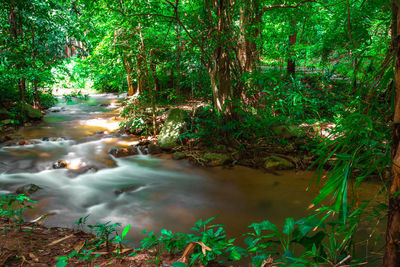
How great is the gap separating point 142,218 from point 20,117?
→ 7247 millimetres

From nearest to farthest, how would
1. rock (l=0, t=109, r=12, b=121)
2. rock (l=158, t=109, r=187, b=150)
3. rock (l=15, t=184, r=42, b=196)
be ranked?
rock (l=15, t=184, r=42, b=196) < rock (l=158, t=109, r=187, b=150) < rock (l=0, t=109, r=12, b=121)

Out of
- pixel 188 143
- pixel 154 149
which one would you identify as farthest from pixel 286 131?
pixel 154 149

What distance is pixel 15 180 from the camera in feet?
15.4

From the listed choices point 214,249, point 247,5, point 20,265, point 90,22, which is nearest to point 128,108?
point 90,22

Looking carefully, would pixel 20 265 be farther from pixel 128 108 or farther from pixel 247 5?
pixel 128 108

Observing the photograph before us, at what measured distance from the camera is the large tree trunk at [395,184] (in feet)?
3.26

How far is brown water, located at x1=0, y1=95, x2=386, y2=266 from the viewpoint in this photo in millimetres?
3586

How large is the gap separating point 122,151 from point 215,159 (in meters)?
2.30

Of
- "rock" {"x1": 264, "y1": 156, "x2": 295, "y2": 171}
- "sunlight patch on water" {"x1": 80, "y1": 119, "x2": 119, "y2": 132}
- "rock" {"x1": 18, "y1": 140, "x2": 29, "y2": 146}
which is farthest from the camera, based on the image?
"sunlight patch on water" {"x1": 80, "y1": 119, "x2": 119, "y2": 132}

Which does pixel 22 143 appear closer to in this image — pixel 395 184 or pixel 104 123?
pixel 104 123

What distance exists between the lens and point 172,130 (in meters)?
6.41

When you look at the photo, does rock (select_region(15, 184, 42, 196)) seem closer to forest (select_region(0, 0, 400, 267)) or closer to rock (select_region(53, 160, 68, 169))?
forest (select_region(0, 0, 400, 267))

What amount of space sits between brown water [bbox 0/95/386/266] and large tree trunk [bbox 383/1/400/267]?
7.43ft

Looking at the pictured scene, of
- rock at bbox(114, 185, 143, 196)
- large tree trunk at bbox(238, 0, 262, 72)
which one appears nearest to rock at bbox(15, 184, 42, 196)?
rock at bbox(114, 185, 143, 196)
